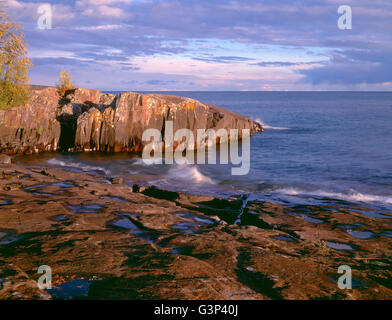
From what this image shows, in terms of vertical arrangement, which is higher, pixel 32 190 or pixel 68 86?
pixel 68 86

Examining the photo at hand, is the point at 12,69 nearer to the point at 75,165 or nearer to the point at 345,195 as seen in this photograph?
the point at 75,165

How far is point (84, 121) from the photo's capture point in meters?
31.8

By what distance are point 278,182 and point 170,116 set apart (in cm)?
1509

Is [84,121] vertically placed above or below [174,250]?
above

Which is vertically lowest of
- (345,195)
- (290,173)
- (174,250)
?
(345,195)

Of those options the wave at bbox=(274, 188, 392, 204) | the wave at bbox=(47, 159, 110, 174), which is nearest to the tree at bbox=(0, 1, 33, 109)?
the wave at bbox=(47, 159, 110, 174)

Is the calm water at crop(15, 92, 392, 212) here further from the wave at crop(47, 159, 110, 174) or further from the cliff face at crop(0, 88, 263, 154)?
the cliff face at crop(0, 88, 263, 154)

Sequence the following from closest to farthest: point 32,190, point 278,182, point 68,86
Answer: point 32,190, point 278,182, point 68,86

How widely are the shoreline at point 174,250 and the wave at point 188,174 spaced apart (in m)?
8.08

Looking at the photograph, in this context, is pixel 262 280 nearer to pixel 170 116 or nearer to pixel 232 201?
pixel 232 201

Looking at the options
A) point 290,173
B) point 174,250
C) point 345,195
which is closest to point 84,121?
point 290,173

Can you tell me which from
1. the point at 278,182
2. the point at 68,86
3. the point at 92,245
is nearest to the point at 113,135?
the point at 68,86

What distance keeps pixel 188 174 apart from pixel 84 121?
1296 cm
